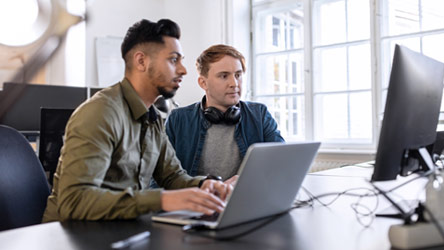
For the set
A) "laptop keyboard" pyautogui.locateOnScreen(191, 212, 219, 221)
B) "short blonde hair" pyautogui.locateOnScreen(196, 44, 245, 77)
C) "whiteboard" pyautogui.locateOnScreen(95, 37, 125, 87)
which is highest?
"whiteboard" pyautogui.locateOnScreen(95, 37, 125, 87)

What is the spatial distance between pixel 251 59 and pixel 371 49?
1.27 metres

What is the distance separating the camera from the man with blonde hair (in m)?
2.05

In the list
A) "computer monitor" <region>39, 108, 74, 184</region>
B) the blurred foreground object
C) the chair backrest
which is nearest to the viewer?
the chair backrest

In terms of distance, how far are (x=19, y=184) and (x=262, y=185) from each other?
74 cm

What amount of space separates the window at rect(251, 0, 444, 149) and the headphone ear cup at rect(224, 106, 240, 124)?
1.99m

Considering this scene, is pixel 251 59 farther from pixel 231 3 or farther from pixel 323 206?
pixel 323 206

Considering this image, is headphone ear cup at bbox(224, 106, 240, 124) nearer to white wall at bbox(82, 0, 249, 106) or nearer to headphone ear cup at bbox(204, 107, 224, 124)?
headphone ear cup at bbox(204, 107, 224, 124)

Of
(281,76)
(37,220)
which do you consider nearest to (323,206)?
(37,220)

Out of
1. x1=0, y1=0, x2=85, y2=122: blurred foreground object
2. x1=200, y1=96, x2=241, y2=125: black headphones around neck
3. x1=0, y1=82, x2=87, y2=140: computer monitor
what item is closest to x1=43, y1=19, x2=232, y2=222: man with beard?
x1=200, y1=96, x2=241, y2=125: black headphones around neck

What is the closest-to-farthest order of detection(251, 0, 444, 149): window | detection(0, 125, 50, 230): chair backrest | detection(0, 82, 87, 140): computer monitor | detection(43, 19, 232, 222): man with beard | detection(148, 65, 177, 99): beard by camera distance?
detection(43, 19, 232, 222): man with beard
detection(0, 125, 50, 230): chair backrest
detection(148, 65, 177, 99): beard
detection(0, 82, 87, 140): computer monitor
detection(251, 0, 444, 149): window

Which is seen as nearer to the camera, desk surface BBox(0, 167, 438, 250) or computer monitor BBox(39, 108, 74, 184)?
desk surface BBox(0, 167, 438, 250)

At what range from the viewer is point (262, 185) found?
0.95 metres

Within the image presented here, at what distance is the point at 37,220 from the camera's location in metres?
1.30

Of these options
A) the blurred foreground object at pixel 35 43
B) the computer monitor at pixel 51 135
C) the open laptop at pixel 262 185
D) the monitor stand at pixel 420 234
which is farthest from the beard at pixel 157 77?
the blurred foreground object at pixel 35 43
